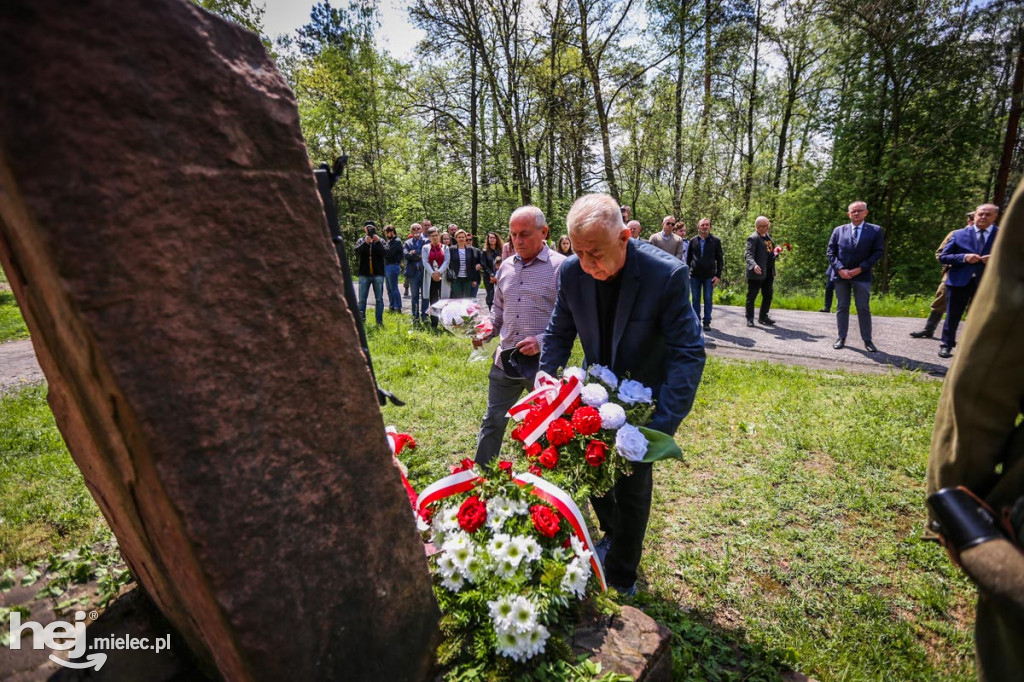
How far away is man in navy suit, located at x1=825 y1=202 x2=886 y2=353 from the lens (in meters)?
6.70

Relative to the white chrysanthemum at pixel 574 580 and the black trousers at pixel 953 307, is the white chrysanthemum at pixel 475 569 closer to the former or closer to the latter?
the white chrysanthemum at pixel 574 580

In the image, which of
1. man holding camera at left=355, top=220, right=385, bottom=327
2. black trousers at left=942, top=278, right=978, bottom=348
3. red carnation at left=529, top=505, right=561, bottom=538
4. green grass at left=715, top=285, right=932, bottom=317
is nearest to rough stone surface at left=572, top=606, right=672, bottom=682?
→ red carnation at left=529, top=505, right=561, bottom=538

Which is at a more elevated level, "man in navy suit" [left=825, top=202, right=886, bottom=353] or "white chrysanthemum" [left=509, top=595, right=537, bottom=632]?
"man in navy suit" [left=825, top=202, right=886, bottom=353]

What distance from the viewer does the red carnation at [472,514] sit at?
1.89m

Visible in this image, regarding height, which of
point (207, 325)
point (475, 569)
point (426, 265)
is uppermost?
point (207, 325)

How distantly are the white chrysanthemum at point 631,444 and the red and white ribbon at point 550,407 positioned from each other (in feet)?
0.95

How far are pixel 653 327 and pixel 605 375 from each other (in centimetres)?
36

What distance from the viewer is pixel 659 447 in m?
2.11

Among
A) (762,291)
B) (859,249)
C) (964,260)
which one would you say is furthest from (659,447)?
(762,291)

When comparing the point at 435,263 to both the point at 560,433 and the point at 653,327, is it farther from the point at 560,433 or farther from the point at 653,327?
the point at 560,433

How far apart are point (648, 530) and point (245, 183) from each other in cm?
317

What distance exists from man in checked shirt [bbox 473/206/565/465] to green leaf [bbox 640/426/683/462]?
1.20 m

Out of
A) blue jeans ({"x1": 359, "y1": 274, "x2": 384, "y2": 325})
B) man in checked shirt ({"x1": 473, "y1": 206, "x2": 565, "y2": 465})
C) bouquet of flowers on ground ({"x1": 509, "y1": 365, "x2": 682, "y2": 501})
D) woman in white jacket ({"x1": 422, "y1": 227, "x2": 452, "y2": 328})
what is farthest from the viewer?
blue jeans ({"x1": 359, "y1": 274, "x2": 384, "y2": 325})

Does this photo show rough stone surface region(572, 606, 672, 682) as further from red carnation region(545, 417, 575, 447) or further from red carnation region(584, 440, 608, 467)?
red carnation region(545, 417, 575, 447)
